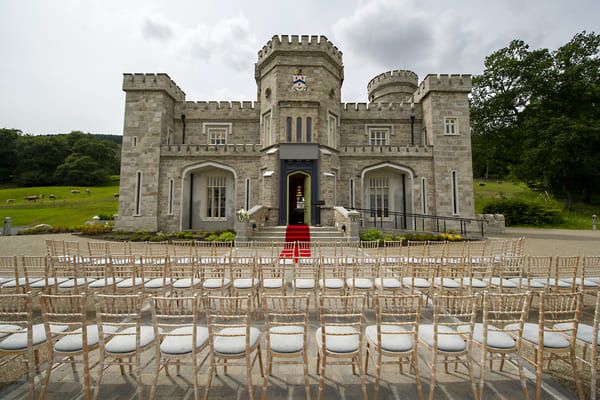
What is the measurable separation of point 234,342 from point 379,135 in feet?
66.1

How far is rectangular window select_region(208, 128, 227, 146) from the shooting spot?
20453 mm

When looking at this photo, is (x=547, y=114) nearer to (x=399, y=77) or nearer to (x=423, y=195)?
(x=399, y=77)

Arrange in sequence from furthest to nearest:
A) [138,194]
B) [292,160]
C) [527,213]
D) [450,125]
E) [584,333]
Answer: [527,213], [450,125], [138,194], [292,160], [584,333]

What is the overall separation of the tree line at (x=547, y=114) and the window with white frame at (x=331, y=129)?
1905 centimetres

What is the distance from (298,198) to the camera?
17.3 meters

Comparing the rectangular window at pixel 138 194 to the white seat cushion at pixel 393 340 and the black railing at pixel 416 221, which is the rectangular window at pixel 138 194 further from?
the white seat cushion at pixel 393 340

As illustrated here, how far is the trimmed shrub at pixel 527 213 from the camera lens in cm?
2378

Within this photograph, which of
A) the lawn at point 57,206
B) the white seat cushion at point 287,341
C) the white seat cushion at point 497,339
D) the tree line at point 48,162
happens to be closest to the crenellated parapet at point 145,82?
the lawn at point 57,206

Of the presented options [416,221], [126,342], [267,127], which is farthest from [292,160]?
[126,342]

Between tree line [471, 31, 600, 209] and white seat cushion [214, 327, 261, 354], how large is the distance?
1193 inches

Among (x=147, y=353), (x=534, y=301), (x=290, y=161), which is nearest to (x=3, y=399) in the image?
(x=147, y=353)

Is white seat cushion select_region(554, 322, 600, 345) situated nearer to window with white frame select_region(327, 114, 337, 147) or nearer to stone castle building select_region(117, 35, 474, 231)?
stone castle building select_region(117, 35, 474, 231)

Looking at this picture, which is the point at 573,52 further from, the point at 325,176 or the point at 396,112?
the point at 325,176

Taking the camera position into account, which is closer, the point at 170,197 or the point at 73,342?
the point at 73,342
